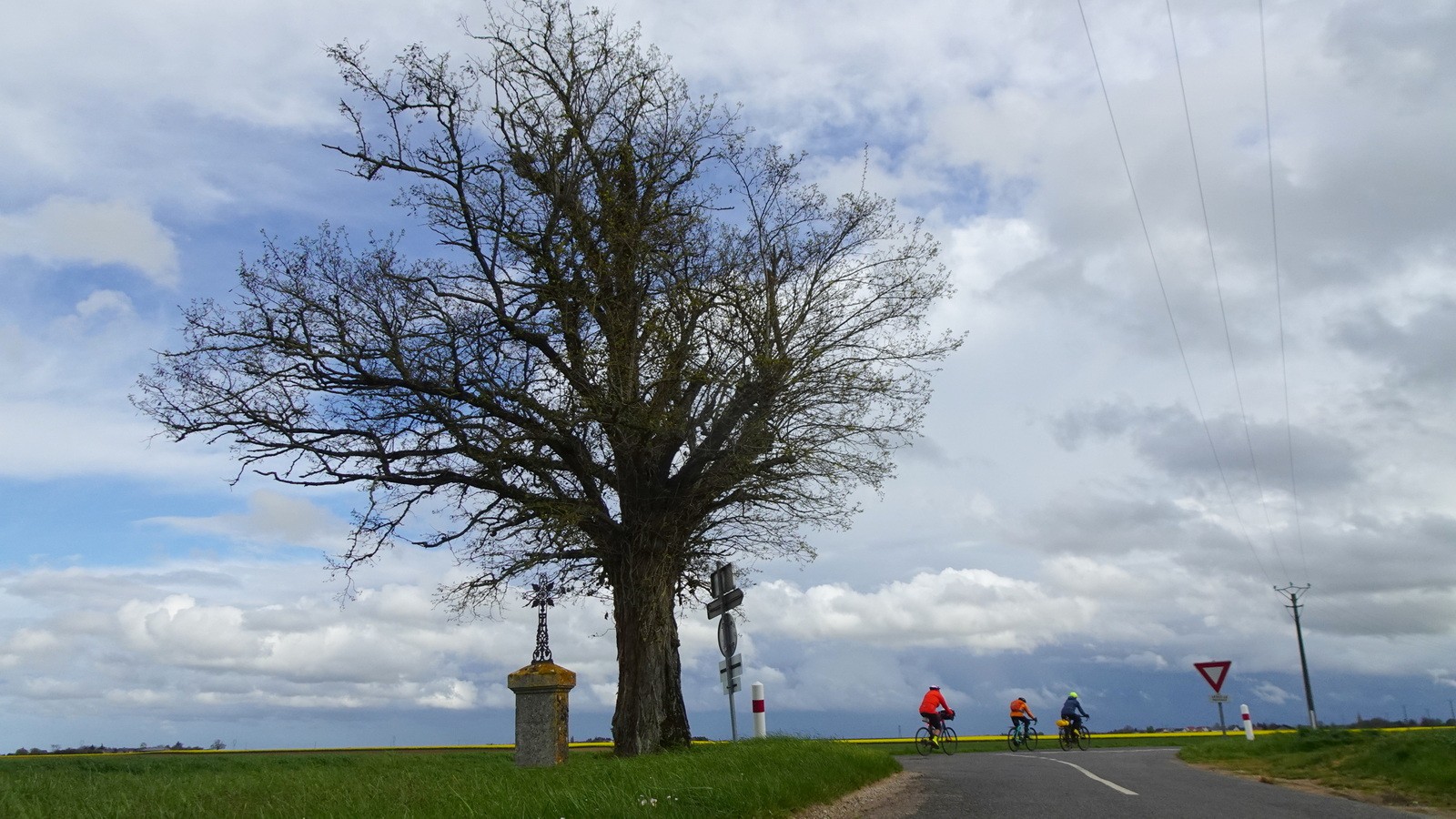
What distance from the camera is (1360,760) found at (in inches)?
614

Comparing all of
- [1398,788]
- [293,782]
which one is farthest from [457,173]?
[1398,788]

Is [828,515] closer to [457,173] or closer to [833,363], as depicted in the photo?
[833,363]

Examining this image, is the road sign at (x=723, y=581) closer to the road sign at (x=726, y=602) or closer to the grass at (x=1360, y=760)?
the road sign at (x=726, y=602)

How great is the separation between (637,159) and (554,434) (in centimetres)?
564

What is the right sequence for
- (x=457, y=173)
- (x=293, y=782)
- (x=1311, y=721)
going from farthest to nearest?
1. (x=1311, y=721)
2. (x=457, y=173)
3. (x=293, y=782)

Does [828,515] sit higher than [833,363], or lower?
lower

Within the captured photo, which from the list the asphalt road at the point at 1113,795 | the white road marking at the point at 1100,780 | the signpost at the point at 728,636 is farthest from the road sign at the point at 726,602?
the white road marking at the point at 1100,780

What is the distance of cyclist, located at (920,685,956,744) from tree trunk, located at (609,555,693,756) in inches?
398

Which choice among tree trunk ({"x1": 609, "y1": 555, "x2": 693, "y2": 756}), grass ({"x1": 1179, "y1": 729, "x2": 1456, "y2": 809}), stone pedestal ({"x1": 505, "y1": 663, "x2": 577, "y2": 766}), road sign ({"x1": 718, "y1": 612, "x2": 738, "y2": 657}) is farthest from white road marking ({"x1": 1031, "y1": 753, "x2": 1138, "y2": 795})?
stone pedestal ({"x1": 505, "y1": 663, "x2": 577, "y2": 766})

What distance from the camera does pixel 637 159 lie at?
19.3 m

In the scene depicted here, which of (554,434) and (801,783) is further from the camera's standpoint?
(554,434)

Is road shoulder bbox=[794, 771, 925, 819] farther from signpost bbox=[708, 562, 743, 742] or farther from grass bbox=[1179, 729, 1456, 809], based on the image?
grass bbox=[1179, 729, 1456, 809]

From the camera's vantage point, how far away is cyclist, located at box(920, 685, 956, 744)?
25828mm

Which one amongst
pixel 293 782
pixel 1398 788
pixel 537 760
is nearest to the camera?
pixel 293 782
